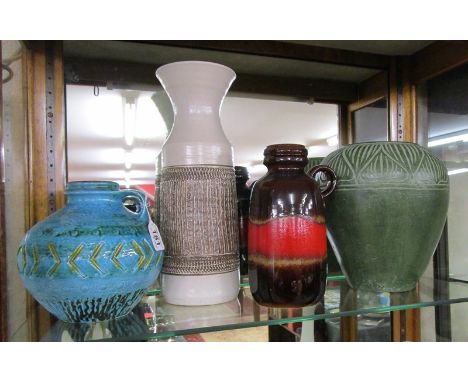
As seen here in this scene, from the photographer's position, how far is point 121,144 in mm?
717

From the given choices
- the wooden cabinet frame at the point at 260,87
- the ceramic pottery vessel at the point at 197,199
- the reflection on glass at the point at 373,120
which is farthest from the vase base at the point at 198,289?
the reflection on glass at the point at 373,120

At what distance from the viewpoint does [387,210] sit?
0.45m

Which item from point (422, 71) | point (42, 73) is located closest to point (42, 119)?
point (42, 73)

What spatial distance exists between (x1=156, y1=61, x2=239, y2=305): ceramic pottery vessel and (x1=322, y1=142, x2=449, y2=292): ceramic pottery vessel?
0.14m

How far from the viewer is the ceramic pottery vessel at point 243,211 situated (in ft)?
1.75

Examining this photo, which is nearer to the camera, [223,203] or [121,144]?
[223,203]

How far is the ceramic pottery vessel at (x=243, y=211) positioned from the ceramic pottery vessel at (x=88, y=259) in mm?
157

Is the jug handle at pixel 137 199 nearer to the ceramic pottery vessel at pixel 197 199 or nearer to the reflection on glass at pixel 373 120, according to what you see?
the ceramic pottery vessel at pixel 197 199

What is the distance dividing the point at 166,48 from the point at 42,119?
0.69 feet

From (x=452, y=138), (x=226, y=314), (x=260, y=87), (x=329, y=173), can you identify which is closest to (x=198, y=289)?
(x=226, y=314)

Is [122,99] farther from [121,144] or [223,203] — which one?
[223,203]

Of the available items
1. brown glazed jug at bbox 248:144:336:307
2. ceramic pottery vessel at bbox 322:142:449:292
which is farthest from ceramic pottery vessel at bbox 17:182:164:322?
ceramic pottery vessel at bbox 322:142:449:292

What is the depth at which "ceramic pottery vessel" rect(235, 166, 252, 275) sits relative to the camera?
0.53m
